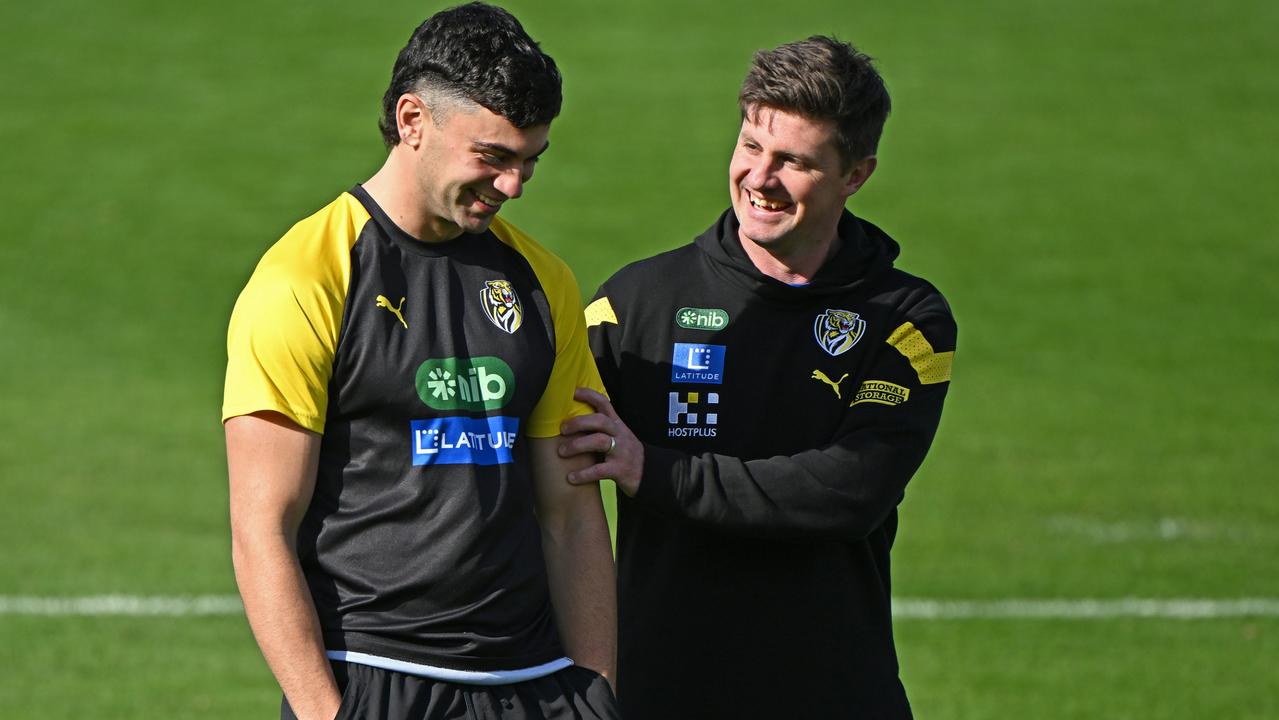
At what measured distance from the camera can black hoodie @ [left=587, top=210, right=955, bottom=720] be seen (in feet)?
13.3

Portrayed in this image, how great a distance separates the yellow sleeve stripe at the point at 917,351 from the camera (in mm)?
4086

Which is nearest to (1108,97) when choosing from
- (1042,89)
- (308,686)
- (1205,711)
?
(1042,89)

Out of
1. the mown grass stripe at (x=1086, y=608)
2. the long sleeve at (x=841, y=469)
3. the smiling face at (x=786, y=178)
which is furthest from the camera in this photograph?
the mown grass stripe at (x=1086, y=608)

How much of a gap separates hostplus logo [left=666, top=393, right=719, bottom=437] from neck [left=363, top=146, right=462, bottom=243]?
0.91 m

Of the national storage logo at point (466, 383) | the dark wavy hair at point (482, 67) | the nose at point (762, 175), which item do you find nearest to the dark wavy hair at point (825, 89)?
the nose at point (762, 175)

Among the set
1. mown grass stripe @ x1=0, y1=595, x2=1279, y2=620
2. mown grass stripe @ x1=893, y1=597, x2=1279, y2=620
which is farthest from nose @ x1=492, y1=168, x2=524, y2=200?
mown grass stripe @ x1=893, y1=597, x2=1279, y2=620

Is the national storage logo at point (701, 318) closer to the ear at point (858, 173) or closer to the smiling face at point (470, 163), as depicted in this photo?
the ear at point (858, 173)

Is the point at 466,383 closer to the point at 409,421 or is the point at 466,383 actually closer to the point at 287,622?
the point at 409,421

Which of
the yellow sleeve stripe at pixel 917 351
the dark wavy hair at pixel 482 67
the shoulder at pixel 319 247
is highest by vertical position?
the dark wavy hair at pixel 482 67

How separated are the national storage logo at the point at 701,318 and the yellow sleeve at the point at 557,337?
55 cm

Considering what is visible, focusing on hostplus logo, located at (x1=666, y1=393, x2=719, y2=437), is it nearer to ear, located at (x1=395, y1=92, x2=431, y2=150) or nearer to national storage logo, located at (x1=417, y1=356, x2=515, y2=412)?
national storage logo, located at (x1=417, y1=356, x2=515, y2=412)

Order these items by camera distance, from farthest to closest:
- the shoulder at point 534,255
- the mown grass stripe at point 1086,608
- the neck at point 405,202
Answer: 1. the mown grass stripe at point 1086,608
2. the shoulder at point 534,255
3. the neck at point 405,202

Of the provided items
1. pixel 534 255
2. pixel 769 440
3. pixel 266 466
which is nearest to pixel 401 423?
pixel 266 466

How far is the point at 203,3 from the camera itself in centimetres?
2266
